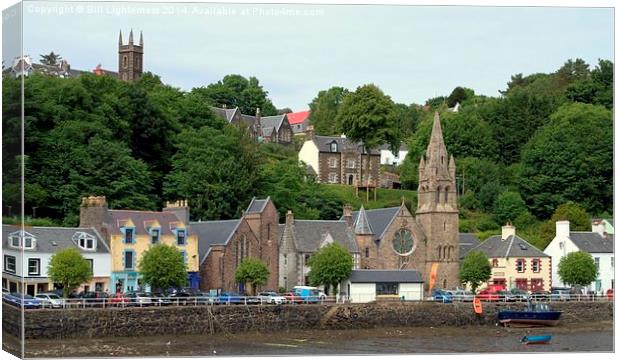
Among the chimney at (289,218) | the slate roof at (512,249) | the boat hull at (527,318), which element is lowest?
the boat hull at (527,318)

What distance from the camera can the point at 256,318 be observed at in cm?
3206

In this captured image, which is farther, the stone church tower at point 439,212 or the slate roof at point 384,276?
the stone church tower at point 439,212

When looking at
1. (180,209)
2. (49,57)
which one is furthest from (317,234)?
(49,57)

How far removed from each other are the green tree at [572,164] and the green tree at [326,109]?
6343 mm

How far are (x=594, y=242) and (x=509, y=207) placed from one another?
5.52m

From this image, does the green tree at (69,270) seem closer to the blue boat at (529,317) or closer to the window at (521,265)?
Result: the blue boat at (529,317)

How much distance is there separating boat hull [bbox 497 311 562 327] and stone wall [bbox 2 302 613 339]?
0.33m

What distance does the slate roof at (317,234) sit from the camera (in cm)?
3919

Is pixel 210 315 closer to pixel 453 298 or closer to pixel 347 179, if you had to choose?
pixel 453 298

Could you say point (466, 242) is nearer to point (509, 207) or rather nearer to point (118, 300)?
point (509, 207)

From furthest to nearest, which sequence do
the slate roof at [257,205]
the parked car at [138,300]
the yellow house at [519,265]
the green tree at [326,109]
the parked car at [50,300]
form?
the yellow house at [519,265] < the slate roof at [257,205] < the green tree at [326,109] < the parked car at [138,300] < the parked car at [50,300]

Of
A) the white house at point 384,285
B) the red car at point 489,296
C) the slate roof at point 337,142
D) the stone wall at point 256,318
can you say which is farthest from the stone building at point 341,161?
the stone wall at point 256,318

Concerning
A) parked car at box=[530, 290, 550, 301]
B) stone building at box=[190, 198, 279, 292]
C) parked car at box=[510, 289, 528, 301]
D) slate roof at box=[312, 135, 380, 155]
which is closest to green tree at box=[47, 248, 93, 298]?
stone building at box=[190, 198, 279, 292]

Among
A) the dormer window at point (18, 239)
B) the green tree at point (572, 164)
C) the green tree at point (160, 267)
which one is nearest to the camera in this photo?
the dormer window at point (18, 239)
